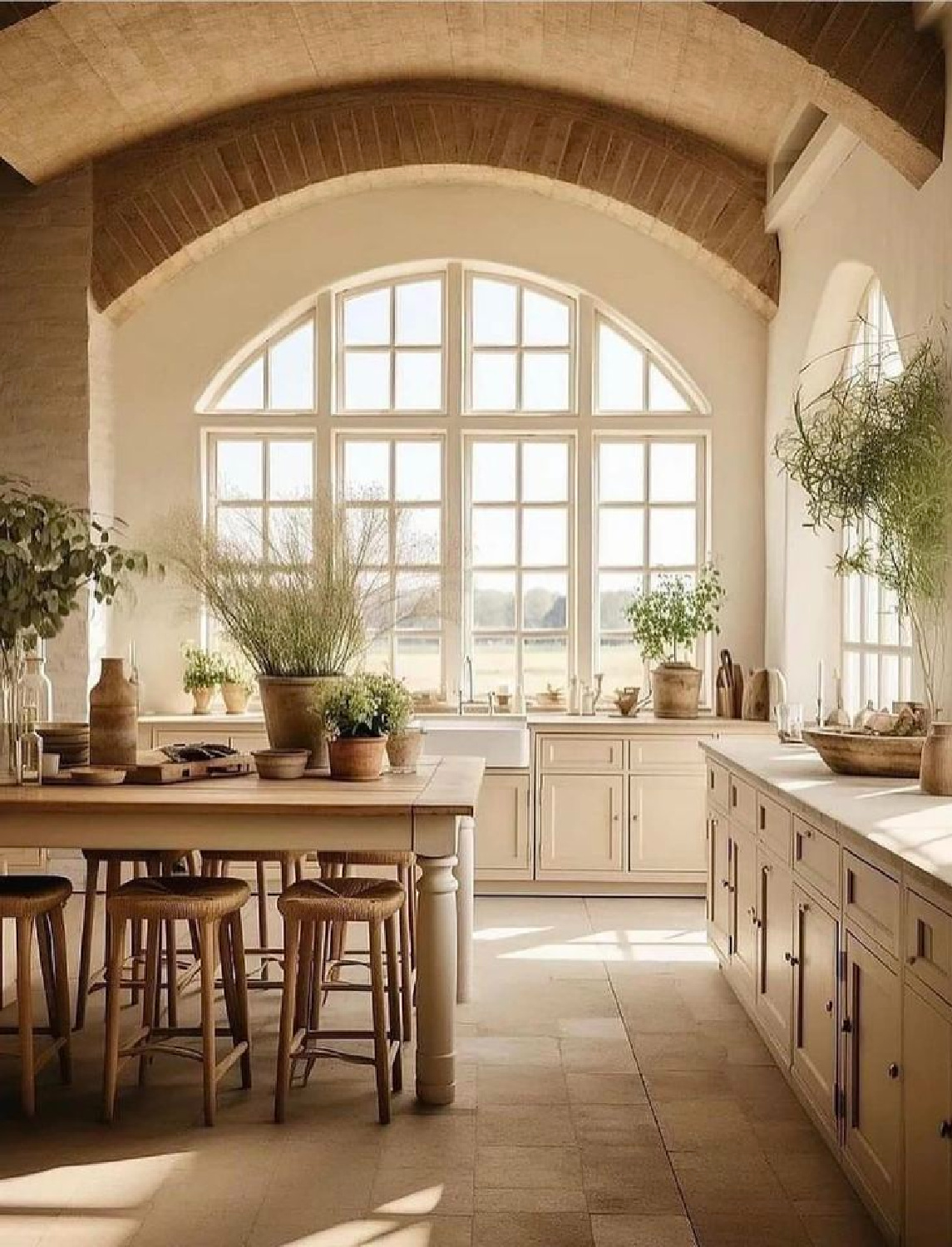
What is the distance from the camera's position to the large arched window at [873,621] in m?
6.16

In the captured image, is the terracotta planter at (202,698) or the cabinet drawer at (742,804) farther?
the terracotta planter at (202,698)

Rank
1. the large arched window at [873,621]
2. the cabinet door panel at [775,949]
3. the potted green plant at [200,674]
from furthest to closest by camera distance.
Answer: the potted green plant at [200,674], the large arched window at [873,621], the cabinet door panel at [775,949]

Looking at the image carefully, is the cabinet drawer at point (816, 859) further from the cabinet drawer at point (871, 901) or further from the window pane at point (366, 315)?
the window pane at point (366, 315)

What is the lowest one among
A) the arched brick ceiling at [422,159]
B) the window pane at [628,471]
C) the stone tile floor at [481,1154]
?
the stone tile floor at [481,1154]

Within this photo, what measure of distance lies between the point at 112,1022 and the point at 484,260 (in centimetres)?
539

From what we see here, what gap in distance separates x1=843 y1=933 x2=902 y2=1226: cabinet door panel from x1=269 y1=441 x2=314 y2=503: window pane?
5.47 metres

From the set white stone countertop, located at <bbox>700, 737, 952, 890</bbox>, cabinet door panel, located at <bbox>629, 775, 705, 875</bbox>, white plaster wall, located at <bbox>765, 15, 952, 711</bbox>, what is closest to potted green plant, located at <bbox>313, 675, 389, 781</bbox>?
white stone countertop, located at <bbox>700, 737, 952, 890</bbox>

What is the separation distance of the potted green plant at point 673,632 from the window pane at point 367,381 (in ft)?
6.39

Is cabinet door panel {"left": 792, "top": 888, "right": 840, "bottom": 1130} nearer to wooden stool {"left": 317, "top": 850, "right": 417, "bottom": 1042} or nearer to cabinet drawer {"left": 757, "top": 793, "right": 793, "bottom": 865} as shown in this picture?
cabinet drawer {"left": 757, "top": 793, "right": 793, "bottom": 865}

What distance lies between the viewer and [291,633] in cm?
505

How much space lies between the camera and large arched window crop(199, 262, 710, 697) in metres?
8.41

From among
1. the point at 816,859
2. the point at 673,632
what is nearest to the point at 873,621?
the point at 673,632

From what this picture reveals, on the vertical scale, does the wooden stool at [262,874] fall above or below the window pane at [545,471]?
below

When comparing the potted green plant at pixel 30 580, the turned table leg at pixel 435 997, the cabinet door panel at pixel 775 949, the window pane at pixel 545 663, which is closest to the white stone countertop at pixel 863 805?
the cabinet door panel at pixel 775 949
